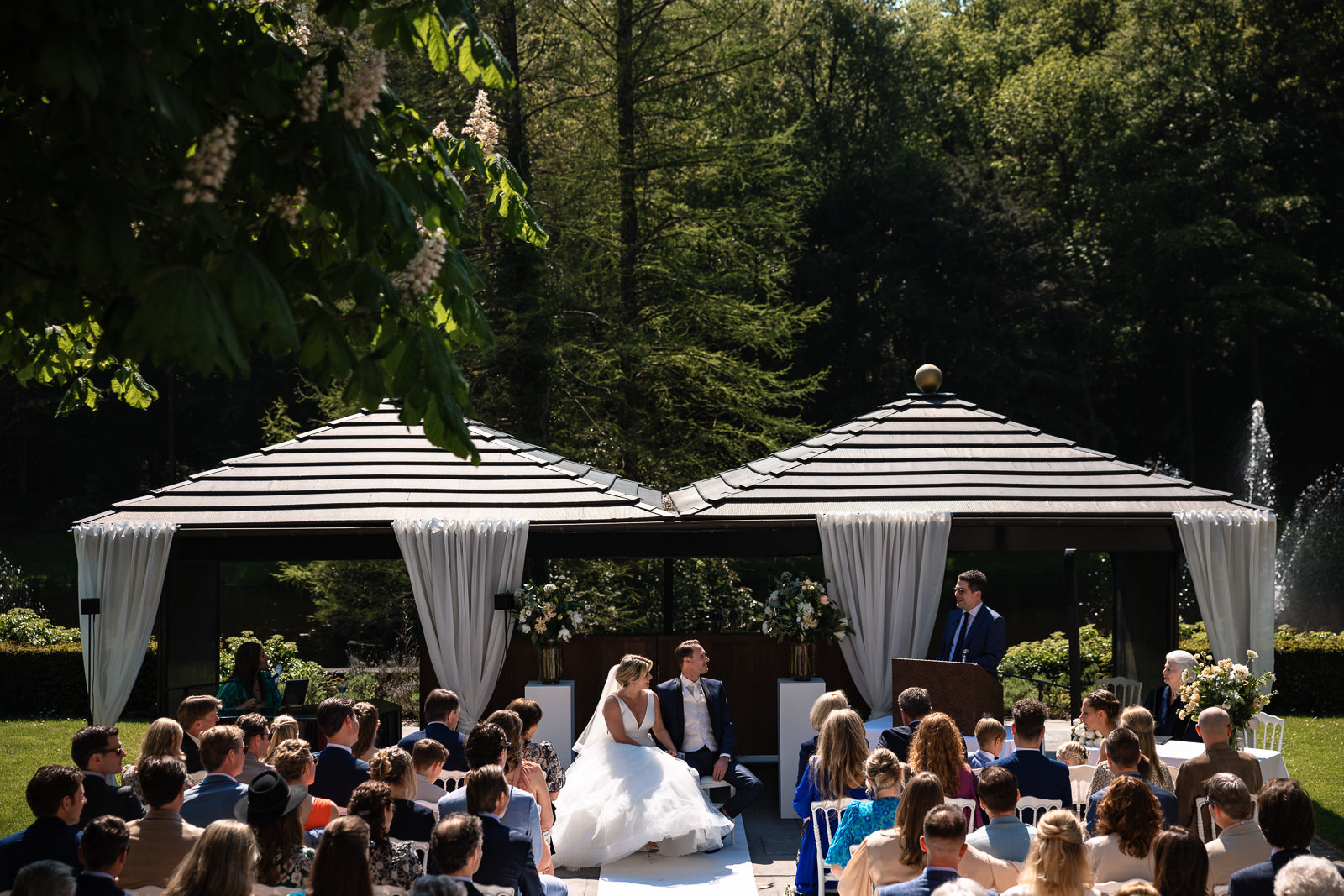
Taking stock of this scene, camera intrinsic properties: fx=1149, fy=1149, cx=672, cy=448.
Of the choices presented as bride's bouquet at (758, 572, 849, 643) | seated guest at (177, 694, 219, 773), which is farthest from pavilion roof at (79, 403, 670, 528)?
seated guest at (177, 694, 219, 773)

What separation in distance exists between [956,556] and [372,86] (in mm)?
31880

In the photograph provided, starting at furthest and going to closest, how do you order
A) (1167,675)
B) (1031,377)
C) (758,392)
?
(1031,377) → (758,392) → (1167,675)

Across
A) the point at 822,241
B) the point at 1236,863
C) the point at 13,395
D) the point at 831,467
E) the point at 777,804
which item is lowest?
the point at 777,804

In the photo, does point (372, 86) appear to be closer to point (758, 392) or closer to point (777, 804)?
point (777, 804)

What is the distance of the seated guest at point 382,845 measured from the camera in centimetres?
492

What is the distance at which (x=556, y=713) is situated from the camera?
33.2ft

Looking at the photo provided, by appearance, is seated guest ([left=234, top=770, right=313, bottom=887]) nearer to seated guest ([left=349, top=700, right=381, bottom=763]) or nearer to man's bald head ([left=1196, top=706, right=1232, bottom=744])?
seated guest ([left=349, top=700, right=381, bottom=763])

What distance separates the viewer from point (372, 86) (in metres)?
3.64

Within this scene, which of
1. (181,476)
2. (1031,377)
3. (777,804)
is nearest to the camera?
(777,804)

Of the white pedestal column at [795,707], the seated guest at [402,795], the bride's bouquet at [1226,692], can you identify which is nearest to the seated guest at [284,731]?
the seated guest at [402,795]

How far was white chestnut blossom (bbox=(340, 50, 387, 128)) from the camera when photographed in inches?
143

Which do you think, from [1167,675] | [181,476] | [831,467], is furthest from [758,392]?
[181,476]

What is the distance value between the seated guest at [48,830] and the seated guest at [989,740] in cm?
482

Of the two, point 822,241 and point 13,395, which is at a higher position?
point 822,241
